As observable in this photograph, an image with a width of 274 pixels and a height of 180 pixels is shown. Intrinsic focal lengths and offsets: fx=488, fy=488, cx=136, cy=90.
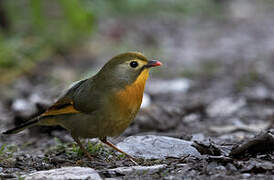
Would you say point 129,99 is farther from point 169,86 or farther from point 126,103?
point 169,86

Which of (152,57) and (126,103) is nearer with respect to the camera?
(126,103)

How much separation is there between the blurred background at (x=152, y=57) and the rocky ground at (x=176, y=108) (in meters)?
0.02

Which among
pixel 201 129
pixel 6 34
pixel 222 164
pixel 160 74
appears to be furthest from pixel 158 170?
pixel 6 34

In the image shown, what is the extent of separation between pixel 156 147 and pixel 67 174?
1005 millimetres

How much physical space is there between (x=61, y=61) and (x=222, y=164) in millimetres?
6242

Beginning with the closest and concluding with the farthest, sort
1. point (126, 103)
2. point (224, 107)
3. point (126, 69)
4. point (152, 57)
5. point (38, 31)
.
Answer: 1. point (126, 103)
2. point (126, 69)
3. point (224, 107)
4. point (38, 31)
5. point (152, 57)

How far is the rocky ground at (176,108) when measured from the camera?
11.2 feet

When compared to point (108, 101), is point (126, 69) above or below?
above

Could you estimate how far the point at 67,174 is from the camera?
10.5 ft

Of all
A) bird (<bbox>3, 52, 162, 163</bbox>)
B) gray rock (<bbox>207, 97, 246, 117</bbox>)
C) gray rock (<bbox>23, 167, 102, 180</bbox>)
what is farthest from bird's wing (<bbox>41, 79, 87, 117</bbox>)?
gray rock (<bbox>207, 97, 246, 117</bbox>)

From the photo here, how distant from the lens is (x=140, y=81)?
149 inches

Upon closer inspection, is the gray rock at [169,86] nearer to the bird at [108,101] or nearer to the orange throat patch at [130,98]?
the bird at [108,101]

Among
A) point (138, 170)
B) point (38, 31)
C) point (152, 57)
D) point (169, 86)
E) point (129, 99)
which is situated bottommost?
point (138, 170)

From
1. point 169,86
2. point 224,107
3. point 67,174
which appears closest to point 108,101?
point 67,174
